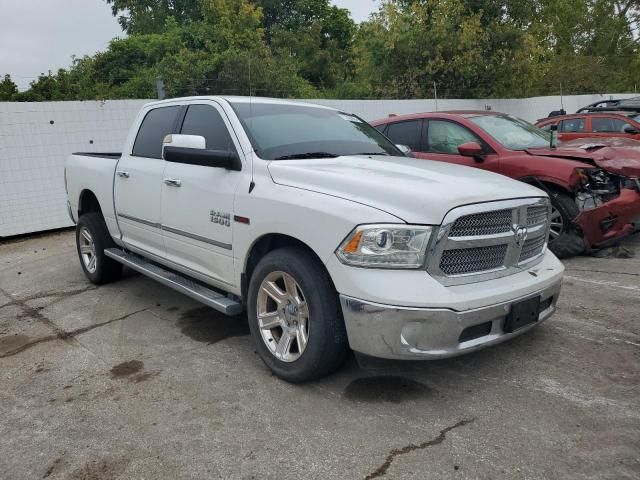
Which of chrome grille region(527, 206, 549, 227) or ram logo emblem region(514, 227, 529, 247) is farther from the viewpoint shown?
chrome grille region(527, 206, 549, 227)

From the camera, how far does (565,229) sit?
623cm

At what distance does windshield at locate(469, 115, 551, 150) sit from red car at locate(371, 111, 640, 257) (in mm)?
14

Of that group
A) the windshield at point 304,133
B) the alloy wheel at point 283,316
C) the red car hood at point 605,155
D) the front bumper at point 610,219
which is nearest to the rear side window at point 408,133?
the red car hood at point 605,155

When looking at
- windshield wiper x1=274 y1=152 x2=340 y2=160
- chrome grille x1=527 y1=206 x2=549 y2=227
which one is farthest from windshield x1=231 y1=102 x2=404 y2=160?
chrome grille x1=527 y1=206 x2=549 y2=227

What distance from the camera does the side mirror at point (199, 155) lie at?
387 centimetres

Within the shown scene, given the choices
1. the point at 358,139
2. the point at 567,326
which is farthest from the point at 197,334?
the point at 567,326

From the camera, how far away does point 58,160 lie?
389 inches

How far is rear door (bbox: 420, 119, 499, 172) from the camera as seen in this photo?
22.2 ft

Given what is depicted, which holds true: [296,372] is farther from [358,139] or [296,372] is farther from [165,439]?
[358,139]

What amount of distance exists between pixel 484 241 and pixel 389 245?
1.98 ft

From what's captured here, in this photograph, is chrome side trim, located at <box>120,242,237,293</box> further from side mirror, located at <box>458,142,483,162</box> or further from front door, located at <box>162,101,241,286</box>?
side mirror, located at <box>458,142,483,162</box>

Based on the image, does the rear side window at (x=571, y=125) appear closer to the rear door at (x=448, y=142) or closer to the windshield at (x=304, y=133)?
the rear door at (x=448, y=142)

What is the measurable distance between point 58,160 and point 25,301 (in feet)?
15.7

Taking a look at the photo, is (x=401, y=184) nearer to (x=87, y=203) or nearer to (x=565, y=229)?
(x=565, y=229)
